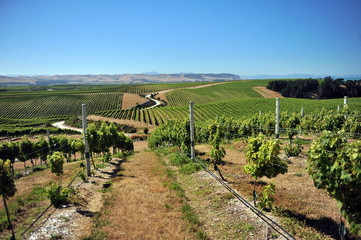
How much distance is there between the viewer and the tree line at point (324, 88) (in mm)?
87625

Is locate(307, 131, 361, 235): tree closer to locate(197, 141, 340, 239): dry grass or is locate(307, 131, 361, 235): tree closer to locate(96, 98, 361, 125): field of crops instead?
locate(197, 141, 340, 239): dry grass

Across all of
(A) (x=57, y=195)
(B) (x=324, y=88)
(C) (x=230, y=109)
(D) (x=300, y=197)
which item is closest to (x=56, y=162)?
(A) (x=57, y=195)

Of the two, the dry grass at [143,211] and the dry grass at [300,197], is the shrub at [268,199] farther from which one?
the dry grass at [143,211]

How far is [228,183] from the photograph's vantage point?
13.1 metres

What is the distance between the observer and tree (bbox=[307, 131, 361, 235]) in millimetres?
5793

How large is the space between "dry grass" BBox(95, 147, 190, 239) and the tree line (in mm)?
99999

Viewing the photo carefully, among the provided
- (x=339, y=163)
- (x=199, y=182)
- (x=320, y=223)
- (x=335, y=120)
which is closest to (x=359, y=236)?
(x=320, y=223)

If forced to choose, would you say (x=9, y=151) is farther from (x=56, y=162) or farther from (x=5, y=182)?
(x=5, y=182)

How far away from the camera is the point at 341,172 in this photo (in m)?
6.04

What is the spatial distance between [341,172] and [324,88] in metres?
105

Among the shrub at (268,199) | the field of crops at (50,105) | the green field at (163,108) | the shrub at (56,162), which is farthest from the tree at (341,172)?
the field of crops at (50,105)

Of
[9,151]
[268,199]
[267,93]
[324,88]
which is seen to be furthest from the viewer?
[267,93]

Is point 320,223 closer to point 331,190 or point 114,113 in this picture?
point 331,190

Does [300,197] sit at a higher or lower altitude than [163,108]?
higher
